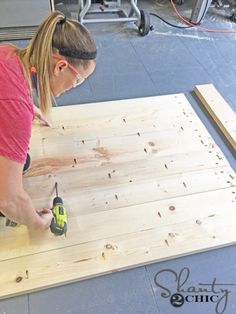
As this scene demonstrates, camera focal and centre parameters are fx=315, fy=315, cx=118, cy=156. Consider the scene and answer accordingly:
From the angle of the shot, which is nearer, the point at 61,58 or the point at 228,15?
the point at 61,58

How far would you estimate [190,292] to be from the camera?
1342mm

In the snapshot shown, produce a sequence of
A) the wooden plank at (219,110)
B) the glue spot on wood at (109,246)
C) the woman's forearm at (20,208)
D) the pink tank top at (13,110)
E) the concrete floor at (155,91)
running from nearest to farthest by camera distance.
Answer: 1. the pink tank top at (13,110)
2. the woman's forearm at (20,208)
3. the concrete floor at (155,91)
4. the glue spot on wood at (109,246)
5. the wooden plank at (219,110)

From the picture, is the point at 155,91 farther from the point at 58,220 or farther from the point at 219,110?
the point at 58,220

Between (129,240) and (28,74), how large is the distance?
85 cm

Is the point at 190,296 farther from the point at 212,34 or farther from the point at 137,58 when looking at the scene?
the point at 212,34

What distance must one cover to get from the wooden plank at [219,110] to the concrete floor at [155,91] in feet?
0.17

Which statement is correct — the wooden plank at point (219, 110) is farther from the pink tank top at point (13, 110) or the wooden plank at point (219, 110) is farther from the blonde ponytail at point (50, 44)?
the pink tank top at point (13, 110)

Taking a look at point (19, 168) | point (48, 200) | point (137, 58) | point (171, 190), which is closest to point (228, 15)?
point (137, 58)

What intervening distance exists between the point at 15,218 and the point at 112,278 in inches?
20.3

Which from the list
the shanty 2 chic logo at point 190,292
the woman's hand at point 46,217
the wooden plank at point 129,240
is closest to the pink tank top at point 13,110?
the woman's hand at point 46,217

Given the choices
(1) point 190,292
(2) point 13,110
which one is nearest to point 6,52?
(2) point 13,110

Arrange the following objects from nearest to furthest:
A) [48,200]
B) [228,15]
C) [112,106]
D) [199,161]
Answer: [48,200] → [199,161] → [112,106] → [228,15]

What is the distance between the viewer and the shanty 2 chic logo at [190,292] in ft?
4.32

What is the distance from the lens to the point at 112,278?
4.46 ft
